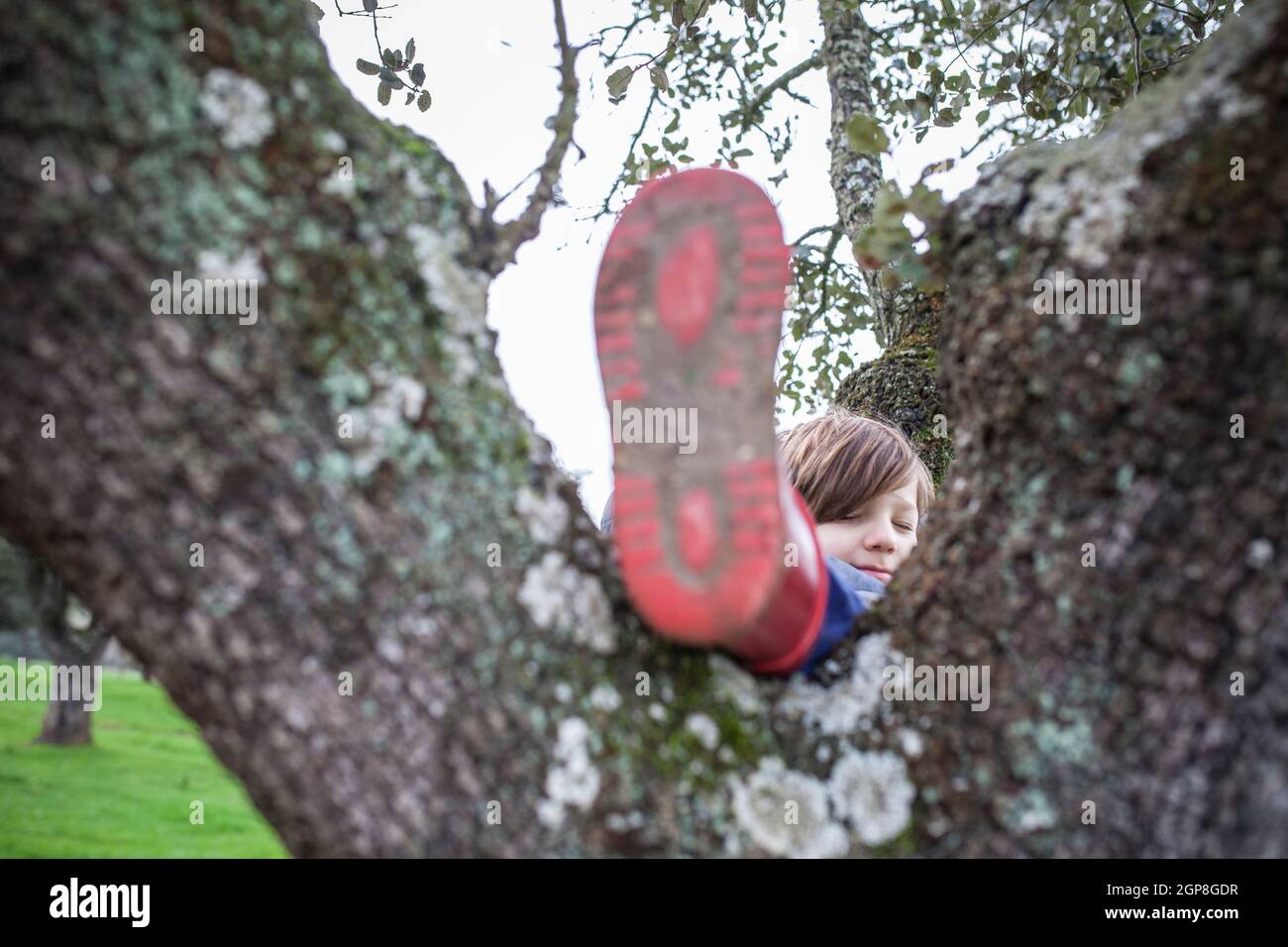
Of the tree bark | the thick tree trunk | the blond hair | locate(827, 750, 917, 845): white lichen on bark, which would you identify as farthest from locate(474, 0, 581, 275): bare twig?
the tree bark

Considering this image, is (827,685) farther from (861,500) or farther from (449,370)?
(861,500)

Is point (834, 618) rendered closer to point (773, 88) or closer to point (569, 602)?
point (569, 602)

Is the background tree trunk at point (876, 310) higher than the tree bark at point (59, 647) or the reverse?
higher

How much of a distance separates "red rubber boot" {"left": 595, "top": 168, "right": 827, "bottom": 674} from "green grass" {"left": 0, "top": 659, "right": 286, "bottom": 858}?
7.81m

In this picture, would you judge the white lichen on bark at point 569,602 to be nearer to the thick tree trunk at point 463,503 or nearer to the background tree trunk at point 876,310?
the thick tree trunk at point 463,503

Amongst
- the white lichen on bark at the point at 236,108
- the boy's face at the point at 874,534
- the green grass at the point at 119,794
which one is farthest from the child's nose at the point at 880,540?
the green grass at the point at 119,794

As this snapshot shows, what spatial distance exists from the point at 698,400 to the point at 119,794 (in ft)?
38.6

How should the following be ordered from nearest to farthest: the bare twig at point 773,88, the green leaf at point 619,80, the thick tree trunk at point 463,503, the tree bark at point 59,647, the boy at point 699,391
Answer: the thick tree trunk at point 463,503 → the boy at point 699,391 → the green leaf at point 619,80 → the bare twig at point 773,88 → the tree bark at point 59,647

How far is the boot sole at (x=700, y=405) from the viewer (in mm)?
1086

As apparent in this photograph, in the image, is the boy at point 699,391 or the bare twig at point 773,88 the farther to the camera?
the bare twig at point 773,88

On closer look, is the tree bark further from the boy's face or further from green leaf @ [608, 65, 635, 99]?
the boy's face

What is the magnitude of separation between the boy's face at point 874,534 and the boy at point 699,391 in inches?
55.1

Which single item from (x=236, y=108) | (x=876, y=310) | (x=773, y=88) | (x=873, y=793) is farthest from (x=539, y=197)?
(x=773, y=88)

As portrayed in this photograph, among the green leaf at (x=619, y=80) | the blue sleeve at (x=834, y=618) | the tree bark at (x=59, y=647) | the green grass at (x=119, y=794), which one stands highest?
the green leaf at (x=619, y=80)
